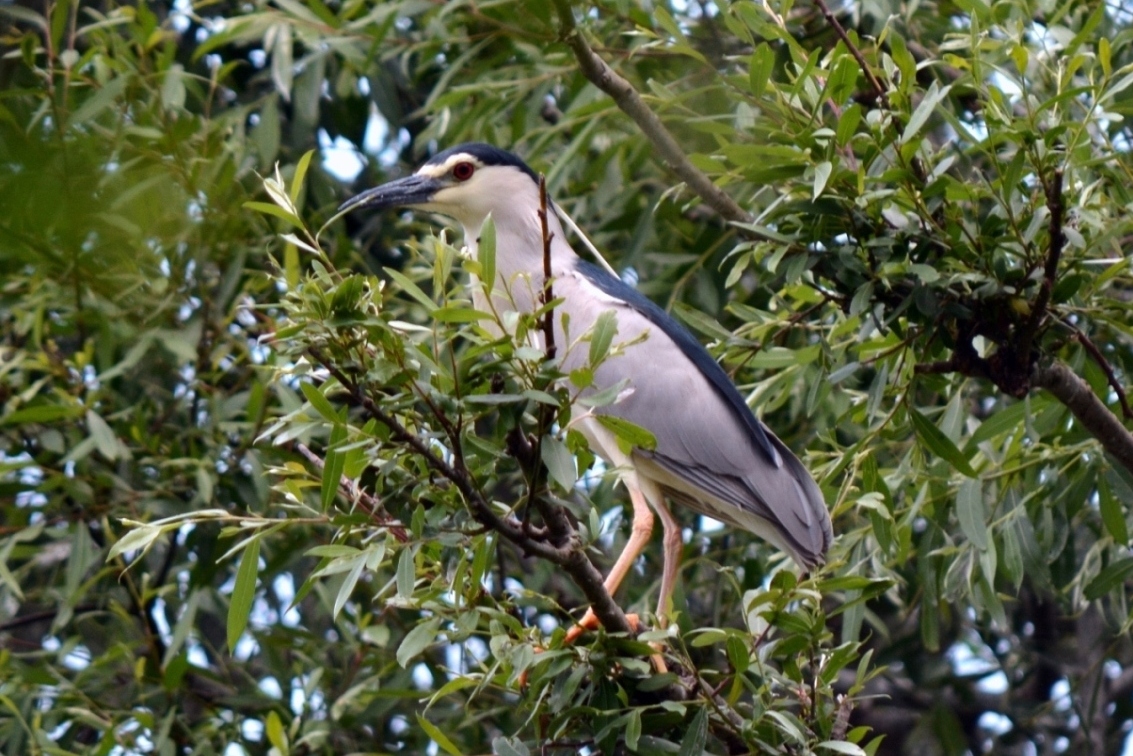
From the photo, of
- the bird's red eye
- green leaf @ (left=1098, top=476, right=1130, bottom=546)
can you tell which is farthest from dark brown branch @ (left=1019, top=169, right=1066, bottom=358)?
the bird's red eye

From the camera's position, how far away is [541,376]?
1591mm

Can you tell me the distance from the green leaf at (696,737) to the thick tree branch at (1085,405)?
27.3 inches

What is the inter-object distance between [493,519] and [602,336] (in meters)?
0.25

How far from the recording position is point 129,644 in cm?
301

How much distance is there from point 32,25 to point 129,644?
5.67 feet

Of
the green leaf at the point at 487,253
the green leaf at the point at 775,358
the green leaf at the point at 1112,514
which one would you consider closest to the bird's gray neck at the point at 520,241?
the green leaf at the point at 775,358

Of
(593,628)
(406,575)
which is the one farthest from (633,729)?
(406,575)

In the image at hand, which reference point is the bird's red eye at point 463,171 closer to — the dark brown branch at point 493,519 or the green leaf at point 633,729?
the dark brown branch at point 493,519

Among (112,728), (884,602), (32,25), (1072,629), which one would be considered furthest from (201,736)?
(1072,629)

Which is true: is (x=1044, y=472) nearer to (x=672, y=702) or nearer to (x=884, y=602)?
(x=672, y=702)

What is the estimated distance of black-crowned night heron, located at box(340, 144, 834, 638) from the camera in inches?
94.5

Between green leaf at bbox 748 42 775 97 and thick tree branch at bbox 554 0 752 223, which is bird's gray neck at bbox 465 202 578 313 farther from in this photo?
green leaf at bbox 748 42 775 97

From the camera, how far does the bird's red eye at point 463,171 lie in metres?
2.80

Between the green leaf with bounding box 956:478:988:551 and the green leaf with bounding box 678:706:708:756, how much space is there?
1.94 feet
